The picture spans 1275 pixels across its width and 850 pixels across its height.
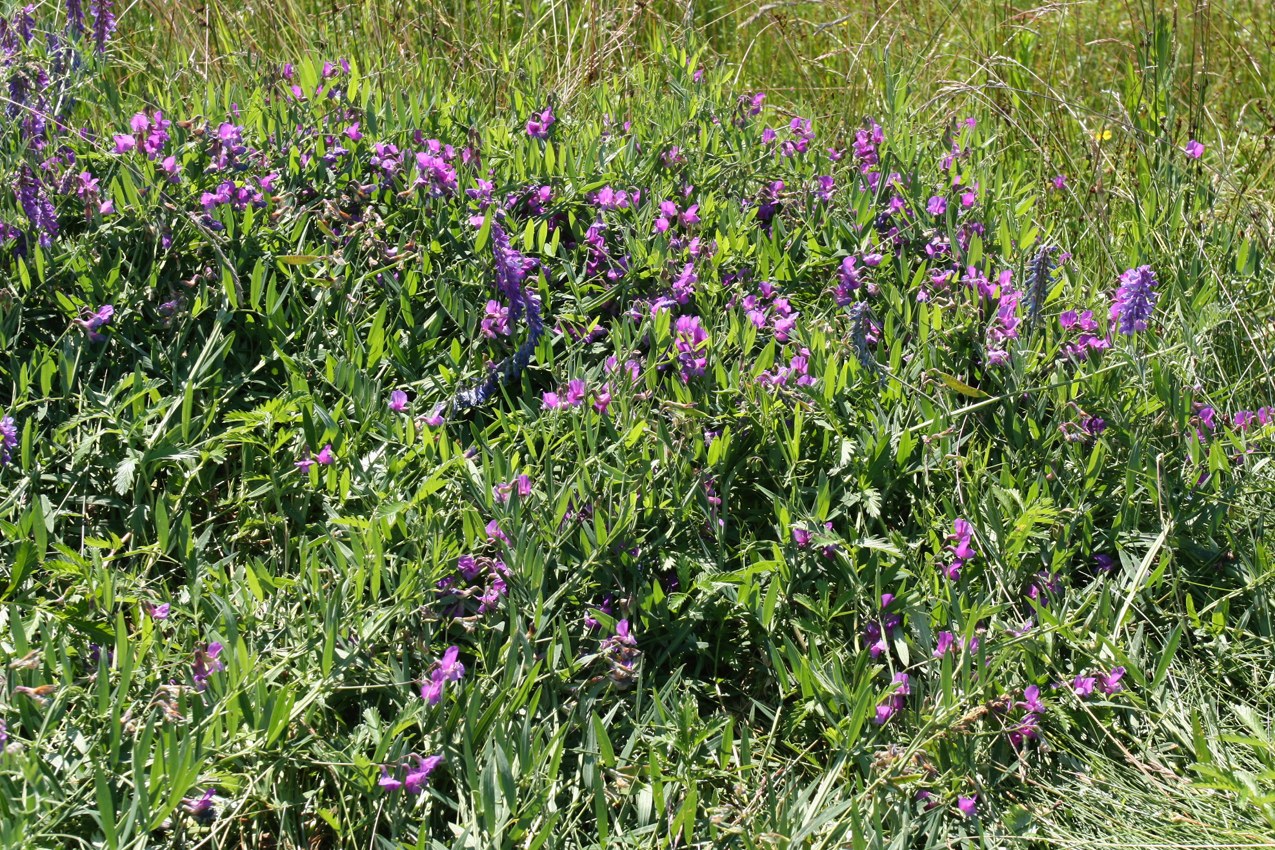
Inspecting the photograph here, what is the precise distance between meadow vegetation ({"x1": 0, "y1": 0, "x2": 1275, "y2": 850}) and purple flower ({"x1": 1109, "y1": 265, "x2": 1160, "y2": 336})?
0.05m

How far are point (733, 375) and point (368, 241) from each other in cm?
98

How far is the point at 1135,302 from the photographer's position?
2.48 m

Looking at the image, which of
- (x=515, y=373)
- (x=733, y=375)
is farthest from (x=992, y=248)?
(x=515, y=373)

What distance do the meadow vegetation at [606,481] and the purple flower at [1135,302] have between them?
5 cm

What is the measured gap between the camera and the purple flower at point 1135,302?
2.47m

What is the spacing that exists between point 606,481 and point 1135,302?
119cm

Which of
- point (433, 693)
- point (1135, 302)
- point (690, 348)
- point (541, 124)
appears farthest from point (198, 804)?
point (541, 124)

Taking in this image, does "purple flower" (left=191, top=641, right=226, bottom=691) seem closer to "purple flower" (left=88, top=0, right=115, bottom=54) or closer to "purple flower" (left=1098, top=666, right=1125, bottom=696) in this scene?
"purple flower" (left=1098, top=666, right=1125, bottom=696)

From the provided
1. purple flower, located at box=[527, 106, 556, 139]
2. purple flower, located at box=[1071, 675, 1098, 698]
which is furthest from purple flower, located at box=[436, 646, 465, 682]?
purple flower, located at box=[527, 106, 556, 139]

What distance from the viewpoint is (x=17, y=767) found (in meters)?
1.68

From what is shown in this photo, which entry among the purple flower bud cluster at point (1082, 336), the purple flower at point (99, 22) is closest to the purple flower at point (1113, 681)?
the purple flower bud cluster at point (1082, 336)

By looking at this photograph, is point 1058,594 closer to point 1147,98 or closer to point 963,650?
point 963,650

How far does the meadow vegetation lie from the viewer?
1.84m

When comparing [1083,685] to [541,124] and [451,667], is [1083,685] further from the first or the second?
[541,124]
